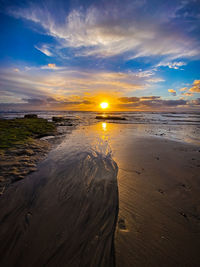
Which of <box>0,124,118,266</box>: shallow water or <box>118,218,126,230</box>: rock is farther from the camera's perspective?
<box>118,218,126,230</box>: rock

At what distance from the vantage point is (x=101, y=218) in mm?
2916

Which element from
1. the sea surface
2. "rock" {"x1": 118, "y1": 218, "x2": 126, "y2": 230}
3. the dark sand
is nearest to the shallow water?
the dark sand

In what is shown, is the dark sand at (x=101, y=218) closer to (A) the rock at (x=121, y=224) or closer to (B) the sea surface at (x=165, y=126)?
(A) the rock at (x=121, y=224)

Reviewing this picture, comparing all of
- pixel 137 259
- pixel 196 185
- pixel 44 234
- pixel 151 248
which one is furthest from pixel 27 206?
pixel 196 185

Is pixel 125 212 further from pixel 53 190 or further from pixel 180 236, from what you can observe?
pixel 53 190

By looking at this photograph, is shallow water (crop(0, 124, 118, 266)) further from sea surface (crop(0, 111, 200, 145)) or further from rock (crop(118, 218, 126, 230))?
sea surface (crop(0, 111, 200, 145))

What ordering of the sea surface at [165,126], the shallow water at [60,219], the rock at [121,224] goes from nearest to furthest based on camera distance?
the shallow water at [60,219] → the rock at [121,224] → the sea surface at [165,126]

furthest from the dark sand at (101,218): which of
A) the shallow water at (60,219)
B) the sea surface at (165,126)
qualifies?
the sea surface at (165,126)

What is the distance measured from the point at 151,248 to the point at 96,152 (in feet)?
18.3

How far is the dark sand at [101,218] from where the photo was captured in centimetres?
213

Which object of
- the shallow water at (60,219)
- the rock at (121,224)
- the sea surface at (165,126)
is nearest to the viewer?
the shallow water at (60,219)

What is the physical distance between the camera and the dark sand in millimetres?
2129

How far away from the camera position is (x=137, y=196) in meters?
3.64

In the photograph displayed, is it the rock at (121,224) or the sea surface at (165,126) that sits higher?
the sea surface at (165,126)
